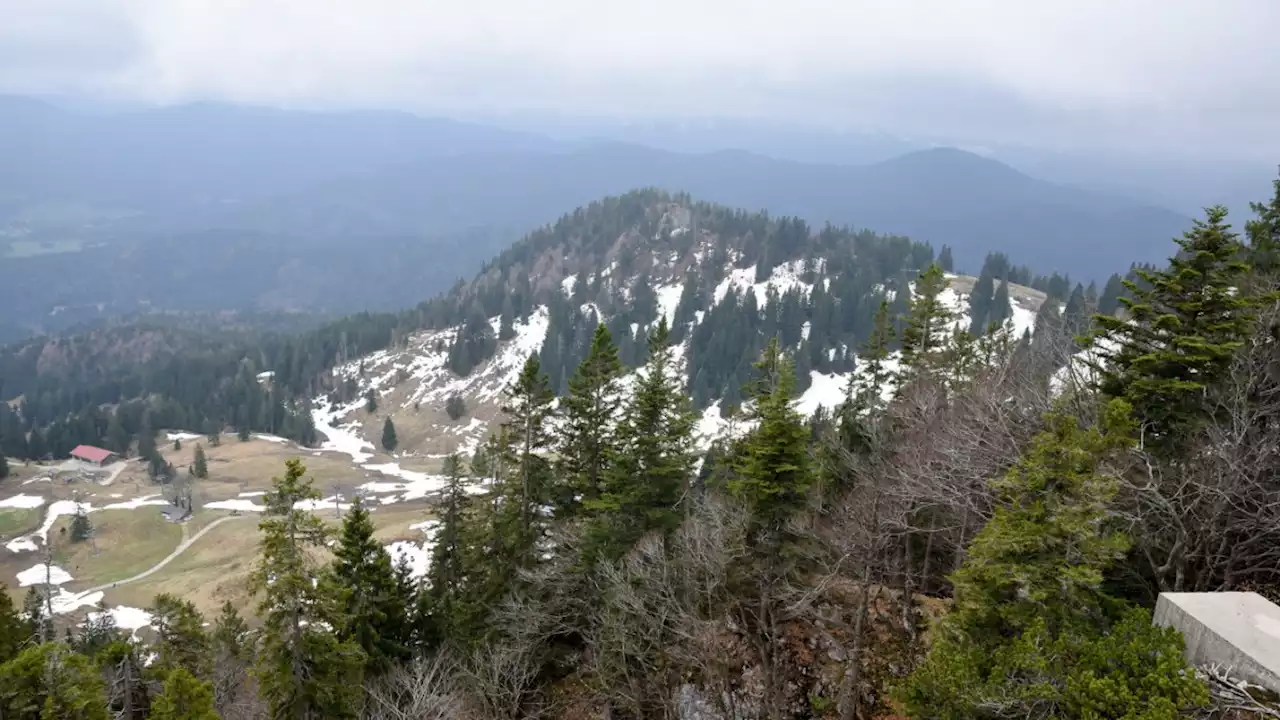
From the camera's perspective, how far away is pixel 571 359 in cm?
16962

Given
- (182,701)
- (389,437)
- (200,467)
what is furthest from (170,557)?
(182,701)

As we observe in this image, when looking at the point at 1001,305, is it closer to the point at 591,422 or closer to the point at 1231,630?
the point at 591,422

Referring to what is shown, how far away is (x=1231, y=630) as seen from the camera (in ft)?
35.2

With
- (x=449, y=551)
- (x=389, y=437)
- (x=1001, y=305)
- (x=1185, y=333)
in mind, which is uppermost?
(x=1185, y=333)

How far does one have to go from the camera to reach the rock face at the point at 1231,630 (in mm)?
10273

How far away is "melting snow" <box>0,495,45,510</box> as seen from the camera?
104 meters

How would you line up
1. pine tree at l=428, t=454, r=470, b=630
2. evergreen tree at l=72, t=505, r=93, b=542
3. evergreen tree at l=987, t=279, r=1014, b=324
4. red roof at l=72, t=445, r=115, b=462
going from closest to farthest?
pine tree at l=428, t=454, r=470, b=630, evergreen tree at l=72, t=505, r=93, b=542, red roof at l=72, t=445, r=115, b=462, evergreen tree at l=987, t=279, r=1014, b=324

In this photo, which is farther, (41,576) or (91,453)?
(91,453)

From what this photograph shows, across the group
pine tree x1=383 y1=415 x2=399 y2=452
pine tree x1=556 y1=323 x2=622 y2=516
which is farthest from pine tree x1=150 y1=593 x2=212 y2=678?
pine tree x1=383 y1=415 x2=399 y2=452

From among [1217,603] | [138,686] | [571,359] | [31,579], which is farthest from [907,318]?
[571,359]

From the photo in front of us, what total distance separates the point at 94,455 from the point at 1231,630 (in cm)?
16421

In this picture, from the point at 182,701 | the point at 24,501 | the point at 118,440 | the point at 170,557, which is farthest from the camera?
the point at 118,440

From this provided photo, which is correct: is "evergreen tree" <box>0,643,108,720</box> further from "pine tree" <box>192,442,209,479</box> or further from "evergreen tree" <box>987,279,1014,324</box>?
"evergreen tree" <box>987,279,1014,324</box>

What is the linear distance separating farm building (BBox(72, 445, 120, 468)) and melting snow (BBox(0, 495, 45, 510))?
22.5 meters
